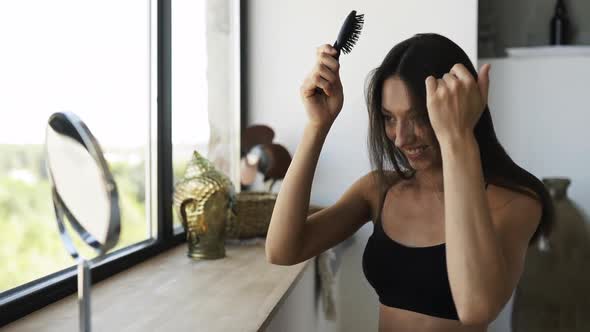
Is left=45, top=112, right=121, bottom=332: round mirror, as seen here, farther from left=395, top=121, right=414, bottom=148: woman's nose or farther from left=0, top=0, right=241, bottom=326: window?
left=395, top=121, right=414, bottom=148: woman's nose

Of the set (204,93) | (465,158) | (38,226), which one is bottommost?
(38,226)

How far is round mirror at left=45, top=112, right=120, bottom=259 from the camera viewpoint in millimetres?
612

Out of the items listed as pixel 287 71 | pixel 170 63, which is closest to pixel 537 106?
pixel 287 71

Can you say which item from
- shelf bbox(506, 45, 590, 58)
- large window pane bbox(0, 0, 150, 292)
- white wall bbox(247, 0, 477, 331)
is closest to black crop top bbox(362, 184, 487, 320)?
large window pane bbox(0, 0, 150, 292)

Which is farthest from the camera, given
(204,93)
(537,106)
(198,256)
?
(537,106)

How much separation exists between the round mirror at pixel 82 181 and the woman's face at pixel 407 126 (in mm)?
583

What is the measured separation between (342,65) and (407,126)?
1178 millimetres

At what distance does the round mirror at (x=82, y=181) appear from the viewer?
24.1 inches

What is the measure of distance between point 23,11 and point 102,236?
2.20ft

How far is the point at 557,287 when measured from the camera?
2.11 metres

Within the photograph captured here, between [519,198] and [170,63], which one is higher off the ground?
[170,63]

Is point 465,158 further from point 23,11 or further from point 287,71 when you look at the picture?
point 287,71

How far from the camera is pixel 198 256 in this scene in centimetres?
157

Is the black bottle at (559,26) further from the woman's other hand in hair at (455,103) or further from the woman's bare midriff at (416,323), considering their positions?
the woman's other hand in hair at (455,103)
